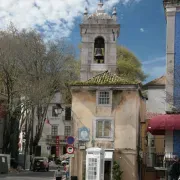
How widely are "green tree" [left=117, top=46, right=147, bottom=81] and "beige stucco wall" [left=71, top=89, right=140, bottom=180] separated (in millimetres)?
28017

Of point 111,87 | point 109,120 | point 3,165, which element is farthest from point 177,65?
point 3,165

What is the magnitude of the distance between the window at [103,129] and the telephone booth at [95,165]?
3763 mm

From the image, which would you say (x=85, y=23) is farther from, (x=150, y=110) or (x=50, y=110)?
(x=50, y=110)

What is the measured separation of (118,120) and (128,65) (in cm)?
3031

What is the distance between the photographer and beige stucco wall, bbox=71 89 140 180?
2699cm

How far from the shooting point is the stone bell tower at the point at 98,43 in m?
41.5

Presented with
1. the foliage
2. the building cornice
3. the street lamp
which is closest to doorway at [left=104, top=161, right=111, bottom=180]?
the foliage

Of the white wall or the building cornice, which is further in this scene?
the white wall

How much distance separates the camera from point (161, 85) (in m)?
44.8

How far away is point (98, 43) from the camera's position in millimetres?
42469

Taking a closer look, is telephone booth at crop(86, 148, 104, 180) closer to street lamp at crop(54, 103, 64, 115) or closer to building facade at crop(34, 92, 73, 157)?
street lamp at crop(54, 103, 64, 115)

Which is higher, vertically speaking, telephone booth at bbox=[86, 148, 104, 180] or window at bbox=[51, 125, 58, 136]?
window at bbox=[51, 125, 58, 136]

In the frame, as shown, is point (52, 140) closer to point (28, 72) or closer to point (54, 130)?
point (54, 130)

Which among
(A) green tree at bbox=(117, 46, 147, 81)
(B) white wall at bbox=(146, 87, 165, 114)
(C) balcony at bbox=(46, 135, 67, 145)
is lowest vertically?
(C) balcony at bbox=(46, 135, 67, 145)
